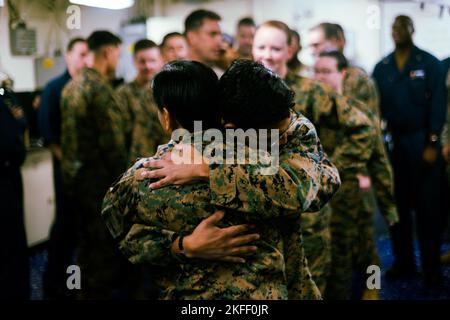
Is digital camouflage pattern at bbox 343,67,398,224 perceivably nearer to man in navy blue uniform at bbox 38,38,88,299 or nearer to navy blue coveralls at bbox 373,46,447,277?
navy blue coveralls at bbox 373,46,447,277

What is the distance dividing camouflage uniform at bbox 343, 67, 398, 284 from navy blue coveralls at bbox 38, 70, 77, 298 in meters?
1.57

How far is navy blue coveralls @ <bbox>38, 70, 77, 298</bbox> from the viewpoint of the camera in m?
2.87

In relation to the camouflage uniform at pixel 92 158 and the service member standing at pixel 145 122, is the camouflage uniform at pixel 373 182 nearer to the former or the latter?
the service member standing at pixel 145 122

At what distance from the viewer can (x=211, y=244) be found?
41.7 inches

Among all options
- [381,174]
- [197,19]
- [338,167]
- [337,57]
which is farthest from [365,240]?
[197,19]

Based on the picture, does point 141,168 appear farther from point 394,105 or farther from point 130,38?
point 130,38

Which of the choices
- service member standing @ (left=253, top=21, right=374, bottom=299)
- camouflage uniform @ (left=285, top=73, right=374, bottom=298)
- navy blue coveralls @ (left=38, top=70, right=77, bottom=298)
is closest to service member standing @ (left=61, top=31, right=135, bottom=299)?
navy blue coveralls @ (left=38, top=70, right=77, bottom=298)

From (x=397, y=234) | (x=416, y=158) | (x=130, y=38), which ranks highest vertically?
(x=130, y=38)

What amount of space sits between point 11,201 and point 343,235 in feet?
4.71

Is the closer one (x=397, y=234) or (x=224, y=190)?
(x=224, y=190)

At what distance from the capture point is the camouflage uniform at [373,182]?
2.24 metres

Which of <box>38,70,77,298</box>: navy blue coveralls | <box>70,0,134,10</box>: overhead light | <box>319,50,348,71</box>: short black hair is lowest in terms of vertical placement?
<box>38,70,77,298</box>: navy blue coveralls

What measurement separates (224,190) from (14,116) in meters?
1.51

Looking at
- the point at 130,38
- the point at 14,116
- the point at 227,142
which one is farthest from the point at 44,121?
Result: the point at 130,38
